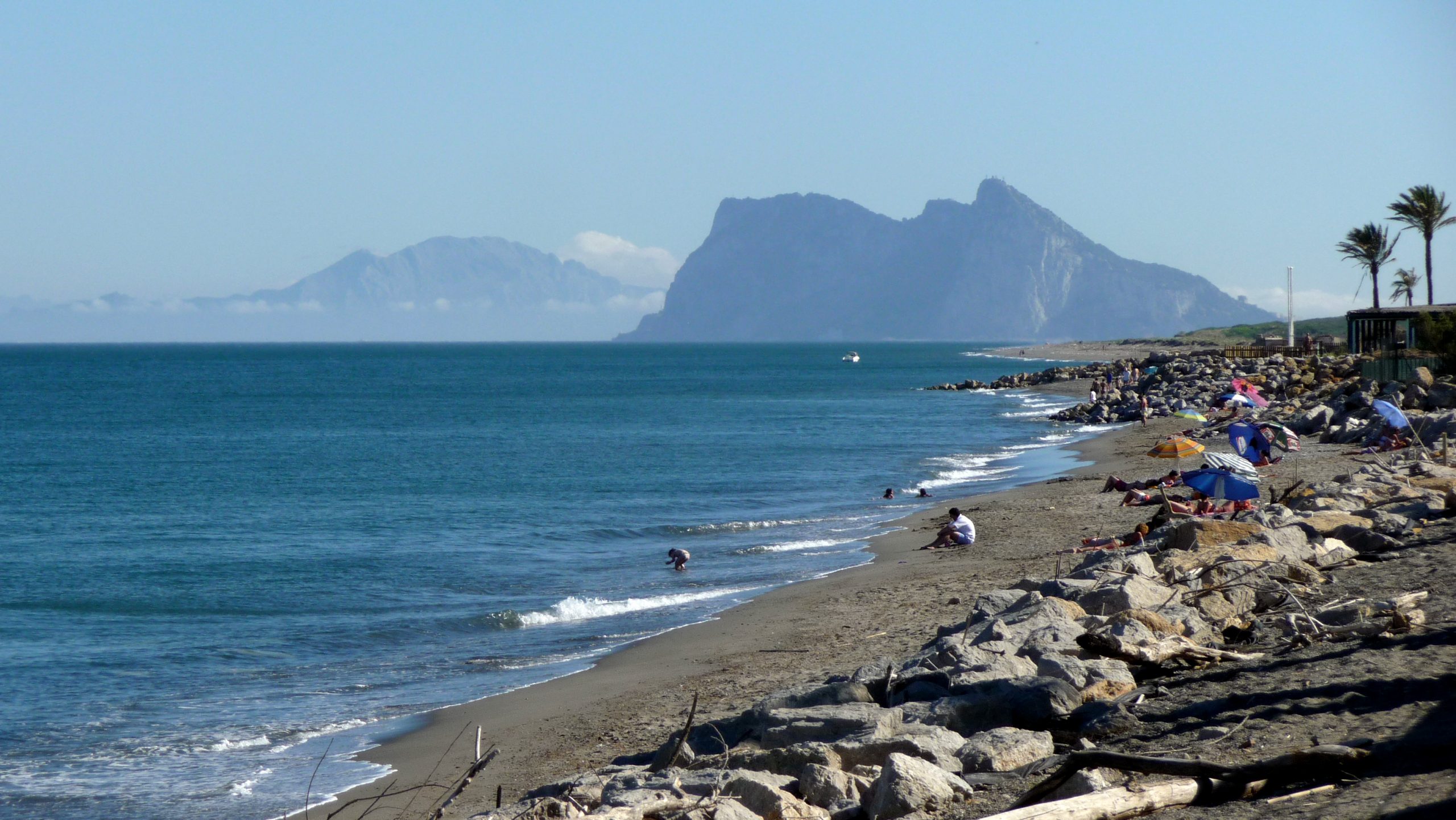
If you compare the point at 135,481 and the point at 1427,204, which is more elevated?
the point at 1427,204

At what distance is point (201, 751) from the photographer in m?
11.4

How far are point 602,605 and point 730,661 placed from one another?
476 cm

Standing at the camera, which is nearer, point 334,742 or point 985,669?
point 985,669

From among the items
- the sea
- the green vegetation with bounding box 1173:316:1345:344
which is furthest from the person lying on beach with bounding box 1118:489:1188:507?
the green vegetation with bounding box 1173:316:1345:344

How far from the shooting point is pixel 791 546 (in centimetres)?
2220

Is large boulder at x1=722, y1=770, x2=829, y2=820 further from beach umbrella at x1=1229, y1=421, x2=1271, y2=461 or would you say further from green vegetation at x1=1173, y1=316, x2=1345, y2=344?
green vegetation at x1=1173, y1=316, x2=1345, y2=344

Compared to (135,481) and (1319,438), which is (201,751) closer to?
(1319,438)

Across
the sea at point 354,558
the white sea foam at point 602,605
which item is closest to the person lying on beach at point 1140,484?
the sea at point 354,558

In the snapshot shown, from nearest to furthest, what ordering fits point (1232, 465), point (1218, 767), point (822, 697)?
point (1218, 767), point (822, 697), point (1232, 465)

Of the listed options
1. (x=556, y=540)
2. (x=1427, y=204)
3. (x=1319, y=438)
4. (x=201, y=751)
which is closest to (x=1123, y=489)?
(x=1319, y=438)

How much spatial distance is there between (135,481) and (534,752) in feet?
107

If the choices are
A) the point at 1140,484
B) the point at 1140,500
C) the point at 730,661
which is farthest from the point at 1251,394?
the point at 730,661

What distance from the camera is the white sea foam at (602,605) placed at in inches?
667

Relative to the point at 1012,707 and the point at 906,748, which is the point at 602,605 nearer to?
the point at 1012,707
